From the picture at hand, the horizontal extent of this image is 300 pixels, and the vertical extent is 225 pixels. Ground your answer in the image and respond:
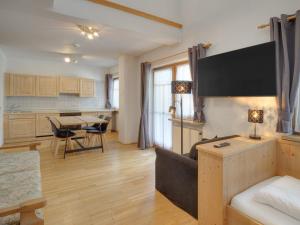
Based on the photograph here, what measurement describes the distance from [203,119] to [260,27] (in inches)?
64.4

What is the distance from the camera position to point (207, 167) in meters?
1.69

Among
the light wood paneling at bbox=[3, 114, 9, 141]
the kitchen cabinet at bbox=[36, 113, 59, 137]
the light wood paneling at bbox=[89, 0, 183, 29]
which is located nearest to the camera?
the light wood paneling at bbox=[89, 0, 183, 29]

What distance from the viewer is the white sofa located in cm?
112

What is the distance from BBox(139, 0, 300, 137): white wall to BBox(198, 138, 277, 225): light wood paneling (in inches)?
32.8

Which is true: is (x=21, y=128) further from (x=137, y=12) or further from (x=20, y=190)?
(x=137, y=12)

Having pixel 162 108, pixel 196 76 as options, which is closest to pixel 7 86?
pixel 162 108

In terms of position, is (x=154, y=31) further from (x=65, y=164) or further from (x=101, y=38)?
(x=65, y=164)

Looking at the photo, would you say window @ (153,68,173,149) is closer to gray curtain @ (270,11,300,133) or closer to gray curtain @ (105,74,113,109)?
gray curtain @ (270,11,300,133)

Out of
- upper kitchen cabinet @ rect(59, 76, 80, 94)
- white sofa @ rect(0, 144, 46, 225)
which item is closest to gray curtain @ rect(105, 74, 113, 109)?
upper kitchen cabinet @ rect(59, 76, 80, 94)

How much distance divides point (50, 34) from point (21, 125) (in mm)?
3207

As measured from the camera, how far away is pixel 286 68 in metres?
2.06

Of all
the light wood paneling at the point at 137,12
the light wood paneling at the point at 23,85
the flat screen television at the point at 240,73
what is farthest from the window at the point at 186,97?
the light wood paneling at the point at 23,85

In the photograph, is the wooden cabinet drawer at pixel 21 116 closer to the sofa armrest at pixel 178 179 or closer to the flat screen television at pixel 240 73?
the sofa armrest at pixel 178 179

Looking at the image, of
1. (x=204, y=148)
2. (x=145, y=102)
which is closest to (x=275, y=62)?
(x=204, y=148)
